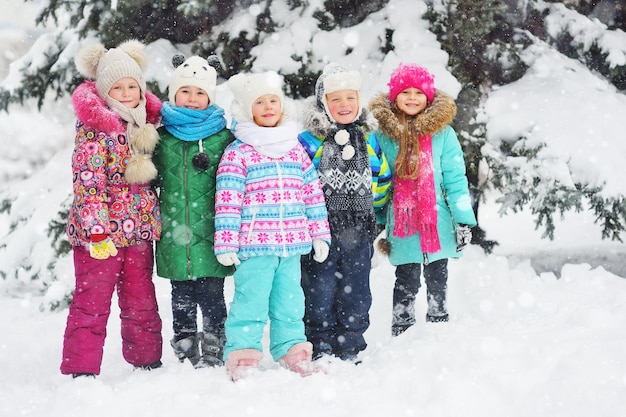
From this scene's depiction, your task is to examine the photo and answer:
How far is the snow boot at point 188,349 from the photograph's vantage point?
3662 mm

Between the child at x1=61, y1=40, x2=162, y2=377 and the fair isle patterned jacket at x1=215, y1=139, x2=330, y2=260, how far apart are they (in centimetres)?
46

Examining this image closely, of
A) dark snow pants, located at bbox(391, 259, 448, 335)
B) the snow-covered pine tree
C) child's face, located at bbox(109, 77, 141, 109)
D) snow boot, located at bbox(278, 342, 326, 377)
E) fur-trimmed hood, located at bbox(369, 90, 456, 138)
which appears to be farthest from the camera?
the snow-covered pine tree

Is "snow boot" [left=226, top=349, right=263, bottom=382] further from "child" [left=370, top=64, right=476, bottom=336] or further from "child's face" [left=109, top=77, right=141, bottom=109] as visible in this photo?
"child's face" [left=109, top=77, right=141, bottom=109]

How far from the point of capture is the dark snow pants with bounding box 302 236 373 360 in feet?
12.3

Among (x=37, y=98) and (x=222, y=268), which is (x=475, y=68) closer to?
(x=222, y=268)

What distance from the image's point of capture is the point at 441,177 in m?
4.07

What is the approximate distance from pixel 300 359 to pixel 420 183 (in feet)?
4.78

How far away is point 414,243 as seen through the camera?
404 centimetres

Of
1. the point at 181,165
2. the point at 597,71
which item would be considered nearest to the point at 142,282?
the point at 181,165

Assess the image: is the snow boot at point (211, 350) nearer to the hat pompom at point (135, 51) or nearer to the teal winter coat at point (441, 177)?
the teal winter coat at point (441, 177)

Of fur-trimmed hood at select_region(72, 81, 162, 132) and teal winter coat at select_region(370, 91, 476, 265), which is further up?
fur-trimmed hood at select_region(72, 81, 162, 132)

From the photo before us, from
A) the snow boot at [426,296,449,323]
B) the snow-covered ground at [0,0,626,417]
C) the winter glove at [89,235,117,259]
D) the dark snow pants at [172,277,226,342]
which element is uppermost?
the winter glove at [89,235,117,259]

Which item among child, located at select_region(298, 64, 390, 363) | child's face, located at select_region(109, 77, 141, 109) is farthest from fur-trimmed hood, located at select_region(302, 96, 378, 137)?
child's face, located at select_region(109, 77, 141, 109)

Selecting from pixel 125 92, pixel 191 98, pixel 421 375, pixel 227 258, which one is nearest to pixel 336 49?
pixel 191 98
